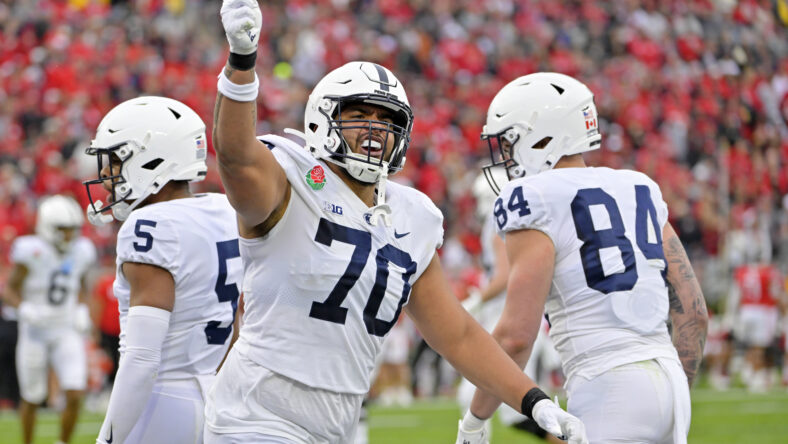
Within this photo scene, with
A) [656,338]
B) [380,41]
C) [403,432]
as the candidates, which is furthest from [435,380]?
[656,338]

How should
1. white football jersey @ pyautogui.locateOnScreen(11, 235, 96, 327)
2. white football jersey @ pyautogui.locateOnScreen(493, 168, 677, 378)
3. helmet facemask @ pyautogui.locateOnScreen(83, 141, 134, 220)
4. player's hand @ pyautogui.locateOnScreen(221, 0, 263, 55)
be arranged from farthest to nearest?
white football jersey @ pyautogui.locateOnScreen(11, 235, 96, 327) < helmet facemask @ pyautogui.locateOnScreen(83, 141, 134, 220) < white football jersey @ pyautogui.locateOnScreen(493, 168, 677, 378) < player's hand @ pyautogui.locateOnScreen(221, 0, 263, 55)

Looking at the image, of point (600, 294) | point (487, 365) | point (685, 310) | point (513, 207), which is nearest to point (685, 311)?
point (685, 310)

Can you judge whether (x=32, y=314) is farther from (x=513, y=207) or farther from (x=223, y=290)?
(x=513, y=207)

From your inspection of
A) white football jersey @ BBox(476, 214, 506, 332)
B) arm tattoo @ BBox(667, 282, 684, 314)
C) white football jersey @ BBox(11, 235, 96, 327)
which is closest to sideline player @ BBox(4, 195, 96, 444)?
white football jersey @ BBox(11, 235, 96, 327)

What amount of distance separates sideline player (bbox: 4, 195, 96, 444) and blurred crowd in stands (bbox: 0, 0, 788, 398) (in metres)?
3.00

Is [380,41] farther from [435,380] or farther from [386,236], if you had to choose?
[386,236]

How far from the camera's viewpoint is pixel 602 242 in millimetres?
3834

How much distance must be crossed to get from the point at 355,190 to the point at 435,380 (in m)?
10.8

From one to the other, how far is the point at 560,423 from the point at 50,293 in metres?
6.44

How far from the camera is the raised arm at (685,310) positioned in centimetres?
408

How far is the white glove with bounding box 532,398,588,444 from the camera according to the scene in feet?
10.0

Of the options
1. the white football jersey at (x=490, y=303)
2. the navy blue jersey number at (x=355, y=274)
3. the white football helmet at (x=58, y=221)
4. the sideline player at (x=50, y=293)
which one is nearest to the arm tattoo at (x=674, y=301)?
the navy blue jersey number at (x=355, y=274)

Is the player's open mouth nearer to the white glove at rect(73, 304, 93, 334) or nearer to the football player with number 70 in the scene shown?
the football player with number 70

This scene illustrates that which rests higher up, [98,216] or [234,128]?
[234,128]
